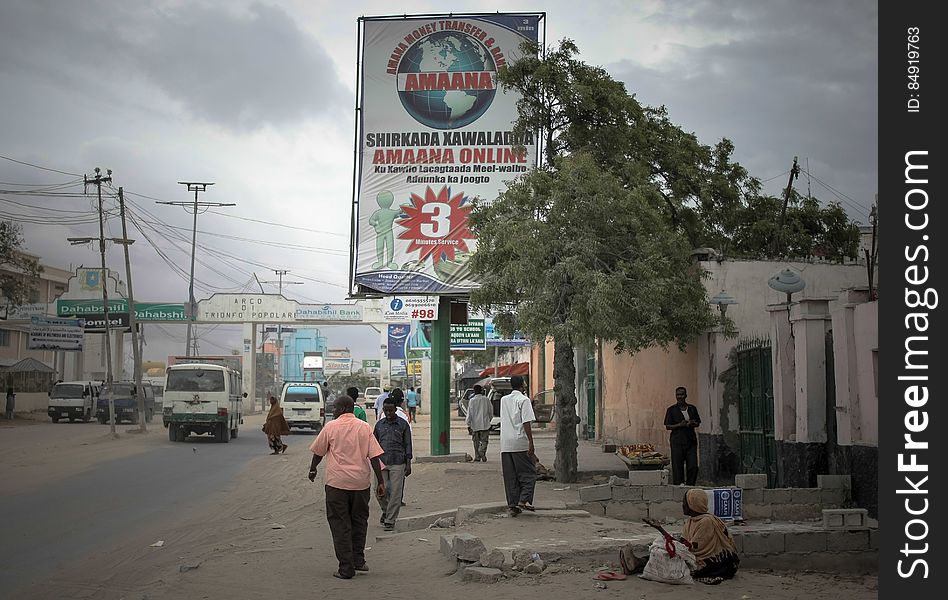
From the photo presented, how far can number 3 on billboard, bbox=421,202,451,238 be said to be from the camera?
21578 millimetres

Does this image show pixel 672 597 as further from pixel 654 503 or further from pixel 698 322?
pixel 698 322

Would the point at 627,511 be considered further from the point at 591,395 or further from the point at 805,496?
the point at 591,395

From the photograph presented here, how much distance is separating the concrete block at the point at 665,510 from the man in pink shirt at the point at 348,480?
13.8 ft

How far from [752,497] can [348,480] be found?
205 inches

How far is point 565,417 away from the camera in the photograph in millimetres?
16531

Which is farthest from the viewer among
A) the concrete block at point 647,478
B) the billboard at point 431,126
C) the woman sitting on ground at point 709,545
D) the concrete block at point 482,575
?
the billboard at point 431,126

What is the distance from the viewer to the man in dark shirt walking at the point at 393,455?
11750mm

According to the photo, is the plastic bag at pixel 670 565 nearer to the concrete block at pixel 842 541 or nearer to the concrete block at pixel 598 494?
the concrete block at pixel 842 541

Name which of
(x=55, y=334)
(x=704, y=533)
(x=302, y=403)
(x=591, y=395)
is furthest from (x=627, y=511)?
(x=55, y=334)

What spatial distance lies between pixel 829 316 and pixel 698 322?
9.67 feet

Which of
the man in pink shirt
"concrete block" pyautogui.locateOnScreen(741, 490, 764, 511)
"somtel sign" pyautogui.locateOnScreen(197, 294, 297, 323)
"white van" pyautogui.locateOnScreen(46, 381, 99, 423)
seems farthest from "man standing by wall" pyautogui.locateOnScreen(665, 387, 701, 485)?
"somtel sign" pyautogui.locateOnScreen(197, 294, 297, 323)

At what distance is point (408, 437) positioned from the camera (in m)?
11.9

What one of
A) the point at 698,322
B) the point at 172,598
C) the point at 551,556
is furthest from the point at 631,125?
the point at 172,598

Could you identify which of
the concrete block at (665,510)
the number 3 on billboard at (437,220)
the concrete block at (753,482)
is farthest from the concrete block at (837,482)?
the number 3 on billboard at (437,220)
